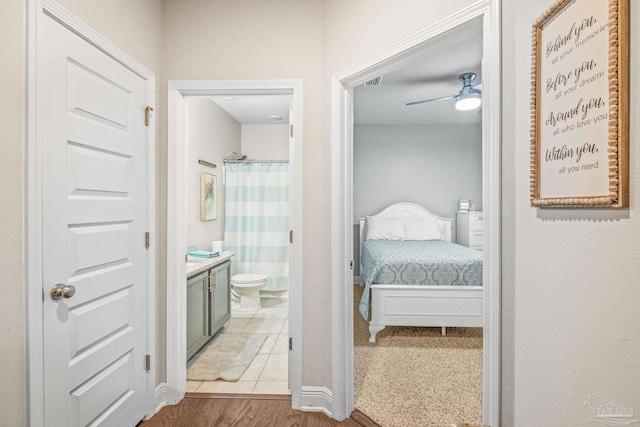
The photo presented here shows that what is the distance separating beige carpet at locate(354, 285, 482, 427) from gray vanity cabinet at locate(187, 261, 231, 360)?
54.2 inches

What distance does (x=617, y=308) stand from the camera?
803 mm

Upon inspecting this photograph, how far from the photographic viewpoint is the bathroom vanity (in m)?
2.66

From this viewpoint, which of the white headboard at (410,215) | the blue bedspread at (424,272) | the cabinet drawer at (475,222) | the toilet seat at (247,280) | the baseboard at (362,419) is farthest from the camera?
the white headboard at (410,215)

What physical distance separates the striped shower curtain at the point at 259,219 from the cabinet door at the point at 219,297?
1.20 m

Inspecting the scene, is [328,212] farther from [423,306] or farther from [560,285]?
[423,306]

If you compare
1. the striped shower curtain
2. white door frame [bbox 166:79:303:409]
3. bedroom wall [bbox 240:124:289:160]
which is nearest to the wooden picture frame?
the striped shower curtain

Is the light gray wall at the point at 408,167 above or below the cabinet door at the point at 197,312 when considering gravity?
above

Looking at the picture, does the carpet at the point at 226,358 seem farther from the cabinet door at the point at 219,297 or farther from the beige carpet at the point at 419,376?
the beige carpet at the point at 419,376

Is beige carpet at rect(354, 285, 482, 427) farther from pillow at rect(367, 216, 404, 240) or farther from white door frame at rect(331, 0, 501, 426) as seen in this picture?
pillow at rect(367, 216, 404, 240)

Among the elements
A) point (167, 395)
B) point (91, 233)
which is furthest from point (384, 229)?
point (91, 233)

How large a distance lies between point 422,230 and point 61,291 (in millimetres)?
4720

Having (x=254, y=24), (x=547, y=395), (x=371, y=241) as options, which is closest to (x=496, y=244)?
(x=547, y=395)

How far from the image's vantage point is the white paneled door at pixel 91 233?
4.50ft

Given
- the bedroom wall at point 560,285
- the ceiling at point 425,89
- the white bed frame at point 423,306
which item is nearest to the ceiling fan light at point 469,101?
the ceiling at point 425,89
